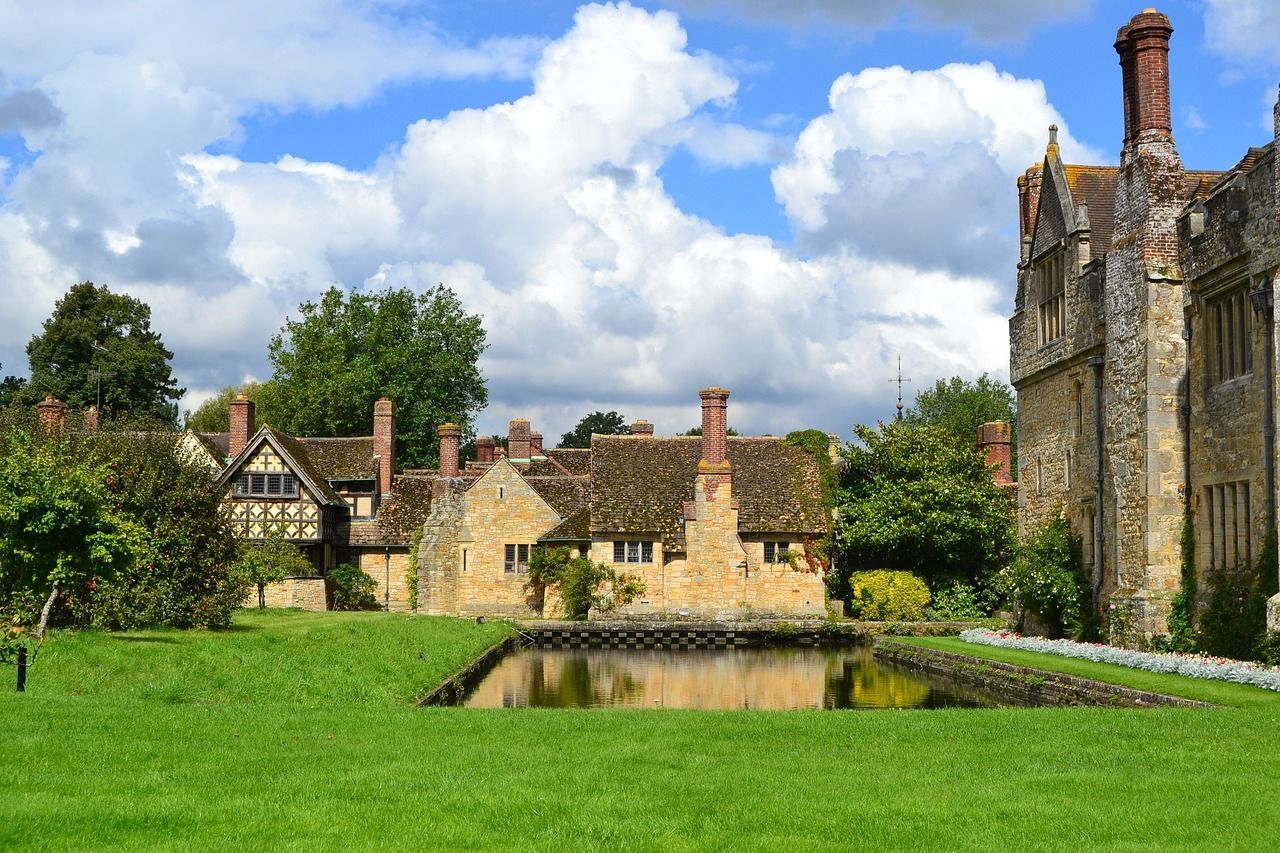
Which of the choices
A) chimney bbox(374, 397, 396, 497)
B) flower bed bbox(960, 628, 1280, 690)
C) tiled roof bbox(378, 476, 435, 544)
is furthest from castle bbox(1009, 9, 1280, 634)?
chimney bbox(374, 397, 396, 497)

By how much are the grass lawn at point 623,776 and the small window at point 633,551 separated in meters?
24.5

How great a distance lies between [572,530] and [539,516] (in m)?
1.89

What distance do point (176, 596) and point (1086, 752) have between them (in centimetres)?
2207

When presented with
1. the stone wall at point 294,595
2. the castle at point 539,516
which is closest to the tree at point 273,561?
the stone wall at point 294,595

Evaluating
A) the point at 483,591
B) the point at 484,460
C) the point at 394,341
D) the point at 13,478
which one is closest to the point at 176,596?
the point at 13,478

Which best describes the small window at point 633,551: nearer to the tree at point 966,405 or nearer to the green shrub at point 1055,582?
the green shrub at point 1055,582

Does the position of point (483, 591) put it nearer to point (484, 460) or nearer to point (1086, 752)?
point (484, 460)

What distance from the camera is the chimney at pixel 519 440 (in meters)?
50.6

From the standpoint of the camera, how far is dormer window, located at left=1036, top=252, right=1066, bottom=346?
28594mm

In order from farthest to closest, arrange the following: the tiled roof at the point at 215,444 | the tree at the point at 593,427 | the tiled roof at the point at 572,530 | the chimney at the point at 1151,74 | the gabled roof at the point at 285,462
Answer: the tree at the point at 593,427
the tiled roof at the point at 215,444
the gabled roof at the point at 285,462
the tiled roof at the point at 572,530
the chimney at the point at 1151,74

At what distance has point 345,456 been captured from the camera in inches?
1924

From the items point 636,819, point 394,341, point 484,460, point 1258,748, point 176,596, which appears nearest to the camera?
point 636,819

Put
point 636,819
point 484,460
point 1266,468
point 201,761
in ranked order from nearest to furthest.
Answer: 1. point 636,819
2. point 201,761
3. point 1266,468
4. point 484,460

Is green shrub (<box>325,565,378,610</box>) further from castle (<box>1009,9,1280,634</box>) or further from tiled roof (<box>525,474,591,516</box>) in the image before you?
castle (<box>1009,9,1280,634</box>)
